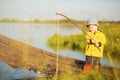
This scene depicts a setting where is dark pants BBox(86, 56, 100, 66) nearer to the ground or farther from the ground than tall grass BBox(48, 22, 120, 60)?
nearer to the ground

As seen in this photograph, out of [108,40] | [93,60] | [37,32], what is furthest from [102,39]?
[37,32]

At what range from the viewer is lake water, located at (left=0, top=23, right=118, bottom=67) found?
6.04m

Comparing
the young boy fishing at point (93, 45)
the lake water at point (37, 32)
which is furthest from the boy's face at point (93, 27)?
the lake water at point (37, 32)

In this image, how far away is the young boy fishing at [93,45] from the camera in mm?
5969

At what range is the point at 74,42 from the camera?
20.2 ft

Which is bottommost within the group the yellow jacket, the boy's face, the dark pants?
the dark pants

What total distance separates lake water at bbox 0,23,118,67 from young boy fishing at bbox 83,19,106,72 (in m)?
0.06

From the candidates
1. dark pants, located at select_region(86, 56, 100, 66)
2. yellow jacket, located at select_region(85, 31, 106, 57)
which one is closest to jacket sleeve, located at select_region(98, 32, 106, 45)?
yellow jacket, located at select_region(85, 31, 106, 57)

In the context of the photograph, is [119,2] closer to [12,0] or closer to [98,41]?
[98,41]

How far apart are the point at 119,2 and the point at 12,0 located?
0.82m

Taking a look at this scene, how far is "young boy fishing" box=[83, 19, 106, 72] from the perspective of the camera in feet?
19.6

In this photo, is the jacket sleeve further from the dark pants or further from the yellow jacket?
the dark pants

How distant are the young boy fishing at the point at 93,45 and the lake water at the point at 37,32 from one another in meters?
0.06

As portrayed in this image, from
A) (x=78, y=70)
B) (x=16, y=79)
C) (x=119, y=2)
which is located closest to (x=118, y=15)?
(x=119, y=2)
